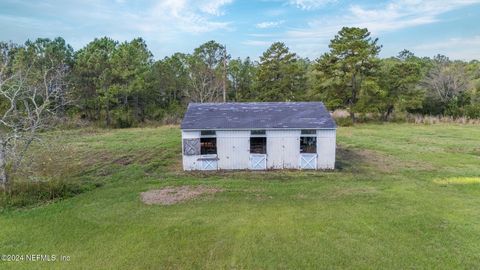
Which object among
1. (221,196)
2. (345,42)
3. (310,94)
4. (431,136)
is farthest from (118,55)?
(431,136)

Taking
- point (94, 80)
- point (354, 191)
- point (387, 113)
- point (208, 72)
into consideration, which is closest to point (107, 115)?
point (94, 80)

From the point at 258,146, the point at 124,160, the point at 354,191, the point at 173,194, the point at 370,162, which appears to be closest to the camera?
the point at 173,194

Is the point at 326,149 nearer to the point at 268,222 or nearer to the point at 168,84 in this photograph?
the point at 268,222

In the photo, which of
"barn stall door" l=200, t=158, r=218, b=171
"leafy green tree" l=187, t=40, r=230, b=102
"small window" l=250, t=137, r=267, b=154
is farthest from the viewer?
"leafy green tree" l=187, t=40, r=230, b=102

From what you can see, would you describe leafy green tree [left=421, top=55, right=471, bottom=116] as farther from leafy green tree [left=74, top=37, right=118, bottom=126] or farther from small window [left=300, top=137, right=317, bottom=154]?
leafy green tree [left=74, top=37, right=118, bottom=126]

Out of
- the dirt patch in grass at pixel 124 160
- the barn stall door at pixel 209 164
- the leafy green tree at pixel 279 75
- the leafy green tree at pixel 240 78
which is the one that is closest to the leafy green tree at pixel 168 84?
the leafy green tree at pixel 240 78

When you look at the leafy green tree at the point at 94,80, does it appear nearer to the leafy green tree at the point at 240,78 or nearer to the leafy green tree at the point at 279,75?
the leafy green tree at the point at 240,78

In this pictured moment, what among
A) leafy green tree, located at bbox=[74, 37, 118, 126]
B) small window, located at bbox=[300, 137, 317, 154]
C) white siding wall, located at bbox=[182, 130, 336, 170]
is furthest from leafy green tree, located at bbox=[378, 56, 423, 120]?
leafy green tree, located at bbox=[74, 37, 118, 126]
